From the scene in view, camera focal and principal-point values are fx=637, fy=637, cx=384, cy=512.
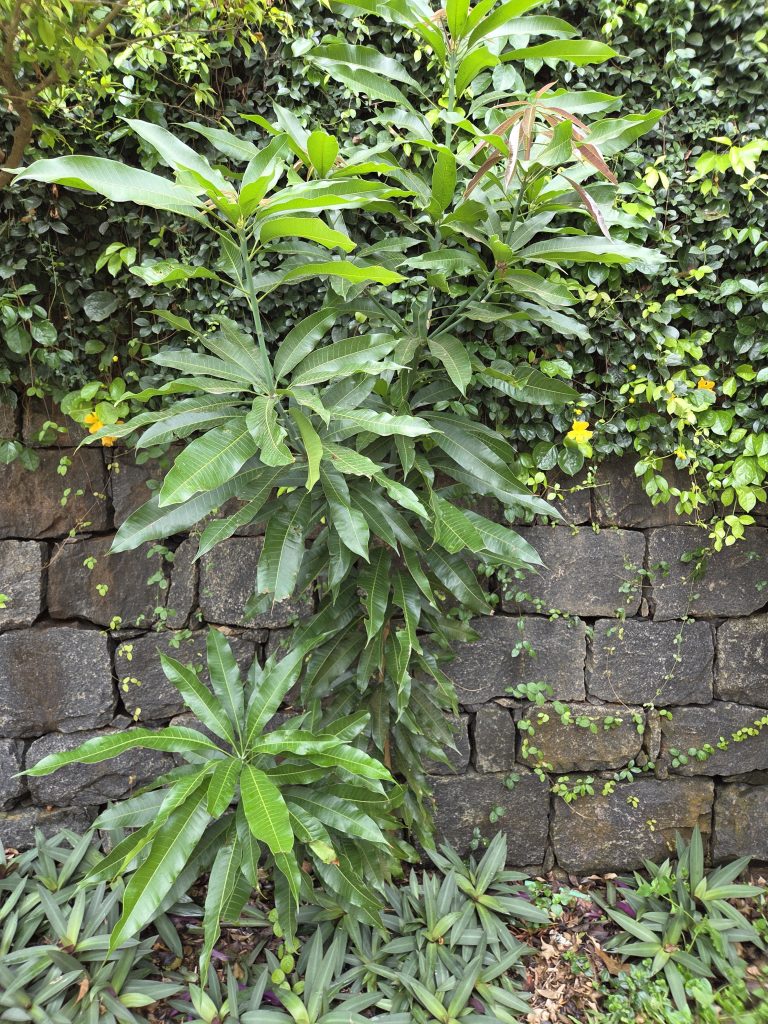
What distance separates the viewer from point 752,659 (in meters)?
2.14

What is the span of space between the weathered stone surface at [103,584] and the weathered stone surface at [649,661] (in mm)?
1475

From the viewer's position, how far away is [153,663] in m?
2.12

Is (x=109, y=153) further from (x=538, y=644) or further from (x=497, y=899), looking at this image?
(x=497, y=899)

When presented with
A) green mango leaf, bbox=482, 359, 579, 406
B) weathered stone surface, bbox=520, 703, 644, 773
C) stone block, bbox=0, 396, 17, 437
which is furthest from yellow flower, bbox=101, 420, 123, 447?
weathered stone surface, bbox=520, 703, 644, 773

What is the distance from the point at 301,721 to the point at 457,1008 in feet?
2.70

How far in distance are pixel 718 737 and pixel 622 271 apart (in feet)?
5.14

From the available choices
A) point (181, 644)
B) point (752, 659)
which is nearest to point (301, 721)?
point (181, 644)

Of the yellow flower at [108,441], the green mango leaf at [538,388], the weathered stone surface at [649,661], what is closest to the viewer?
the green mango leaf at [538,388]

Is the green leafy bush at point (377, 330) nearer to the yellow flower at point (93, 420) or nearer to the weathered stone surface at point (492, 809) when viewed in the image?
the yellow flower at point (93, 420)

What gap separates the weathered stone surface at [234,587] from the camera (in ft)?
6.76

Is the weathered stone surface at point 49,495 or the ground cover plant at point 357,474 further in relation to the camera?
the weathered stone surface at point 49,495

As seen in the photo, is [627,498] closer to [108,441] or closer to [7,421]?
[108,441]

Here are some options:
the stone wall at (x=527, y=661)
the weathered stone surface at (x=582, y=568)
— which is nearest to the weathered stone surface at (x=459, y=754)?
the stone wall at (x=527, y=661)

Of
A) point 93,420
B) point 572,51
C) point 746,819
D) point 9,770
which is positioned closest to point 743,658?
point 746,819
